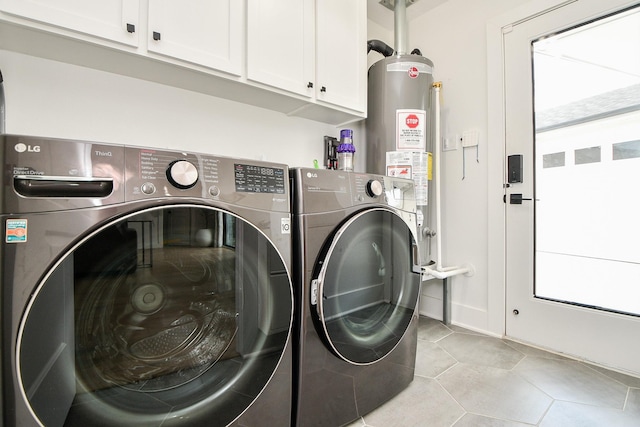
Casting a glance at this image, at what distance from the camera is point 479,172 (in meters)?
1.94

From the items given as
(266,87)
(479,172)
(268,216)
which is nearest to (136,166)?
(268,216)

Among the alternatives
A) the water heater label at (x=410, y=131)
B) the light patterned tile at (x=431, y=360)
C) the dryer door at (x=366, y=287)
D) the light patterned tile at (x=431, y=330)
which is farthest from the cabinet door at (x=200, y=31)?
the light patterned tile at (x=431, y=330)

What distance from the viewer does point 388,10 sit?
218 centimetres

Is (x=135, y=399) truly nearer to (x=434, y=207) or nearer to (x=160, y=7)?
(x=160, y=7)

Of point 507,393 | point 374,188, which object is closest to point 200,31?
point 374,188

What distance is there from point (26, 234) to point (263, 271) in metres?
0.53

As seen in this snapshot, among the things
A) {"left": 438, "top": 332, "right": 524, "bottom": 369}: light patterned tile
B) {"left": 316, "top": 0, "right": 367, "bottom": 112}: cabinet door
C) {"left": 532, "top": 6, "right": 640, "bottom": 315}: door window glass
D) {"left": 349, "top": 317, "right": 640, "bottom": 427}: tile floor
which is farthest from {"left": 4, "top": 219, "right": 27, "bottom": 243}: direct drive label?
{"left": 532, "top": 6, "right": 640, "bottom": 315}: door window glass

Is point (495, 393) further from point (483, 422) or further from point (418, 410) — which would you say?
point (418, 410)

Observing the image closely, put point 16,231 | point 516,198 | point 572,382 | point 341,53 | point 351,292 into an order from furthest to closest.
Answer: point 516,198 < point 341,53 < point 572,382 < point 351,292 < point 16,231

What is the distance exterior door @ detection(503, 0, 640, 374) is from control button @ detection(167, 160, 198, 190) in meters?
1.85

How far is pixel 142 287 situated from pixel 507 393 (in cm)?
153

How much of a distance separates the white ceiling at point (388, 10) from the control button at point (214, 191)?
2057mm

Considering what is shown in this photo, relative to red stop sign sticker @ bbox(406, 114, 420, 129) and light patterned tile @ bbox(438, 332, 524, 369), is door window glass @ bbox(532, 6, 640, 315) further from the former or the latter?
red stop sign sticker @ bbox(406, 114, 420, 129)

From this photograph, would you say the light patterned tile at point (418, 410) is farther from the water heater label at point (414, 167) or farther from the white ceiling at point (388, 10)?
the white ceiling at point (388, 10)
